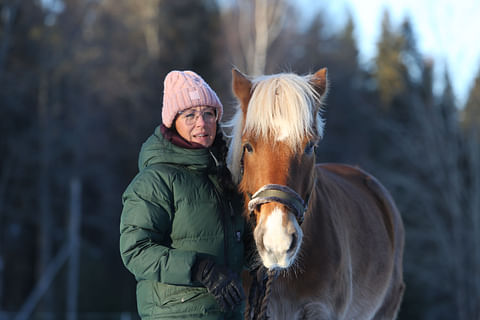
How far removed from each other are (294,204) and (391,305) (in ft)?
10.1

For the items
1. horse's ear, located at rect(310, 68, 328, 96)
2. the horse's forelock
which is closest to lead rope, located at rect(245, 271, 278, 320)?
the horse's forelock

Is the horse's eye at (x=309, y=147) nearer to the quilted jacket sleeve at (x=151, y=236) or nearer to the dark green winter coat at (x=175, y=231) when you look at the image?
the dark green winter coat at (x=175, y=231)

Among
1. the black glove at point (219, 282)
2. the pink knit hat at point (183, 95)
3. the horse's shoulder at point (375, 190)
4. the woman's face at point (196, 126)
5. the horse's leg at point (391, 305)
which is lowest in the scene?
the horse's leg at point (391, 305)

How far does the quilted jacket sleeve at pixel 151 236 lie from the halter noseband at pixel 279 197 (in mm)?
405

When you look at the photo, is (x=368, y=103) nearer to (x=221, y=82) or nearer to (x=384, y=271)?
(x=221, y=82)

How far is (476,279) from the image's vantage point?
18.0 m

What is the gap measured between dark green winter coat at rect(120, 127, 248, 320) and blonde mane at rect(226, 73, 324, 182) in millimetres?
314

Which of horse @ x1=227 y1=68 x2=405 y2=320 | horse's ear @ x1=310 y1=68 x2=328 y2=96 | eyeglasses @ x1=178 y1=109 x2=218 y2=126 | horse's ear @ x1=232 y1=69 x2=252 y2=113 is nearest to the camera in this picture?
horse @ x1=227 y1=68 x2=405 y2=320

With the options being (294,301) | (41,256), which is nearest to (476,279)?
(41,256)

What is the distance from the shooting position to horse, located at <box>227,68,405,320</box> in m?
3.00

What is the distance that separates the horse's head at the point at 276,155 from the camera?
115 inches

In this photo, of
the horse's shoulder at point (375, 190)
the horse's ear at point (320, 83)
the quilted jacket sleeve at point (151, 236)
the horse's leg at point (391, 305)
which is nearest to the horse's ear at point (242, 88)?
the horse's ear at point (320, 83)

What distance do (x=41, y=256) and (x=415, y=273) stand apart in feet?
40.8

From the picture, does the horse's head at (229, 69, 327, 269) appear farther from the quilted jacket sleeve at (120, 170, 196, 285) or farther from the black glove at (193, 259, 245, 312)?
the quilted jacket sleeve at (120, 170, 196, 285)
